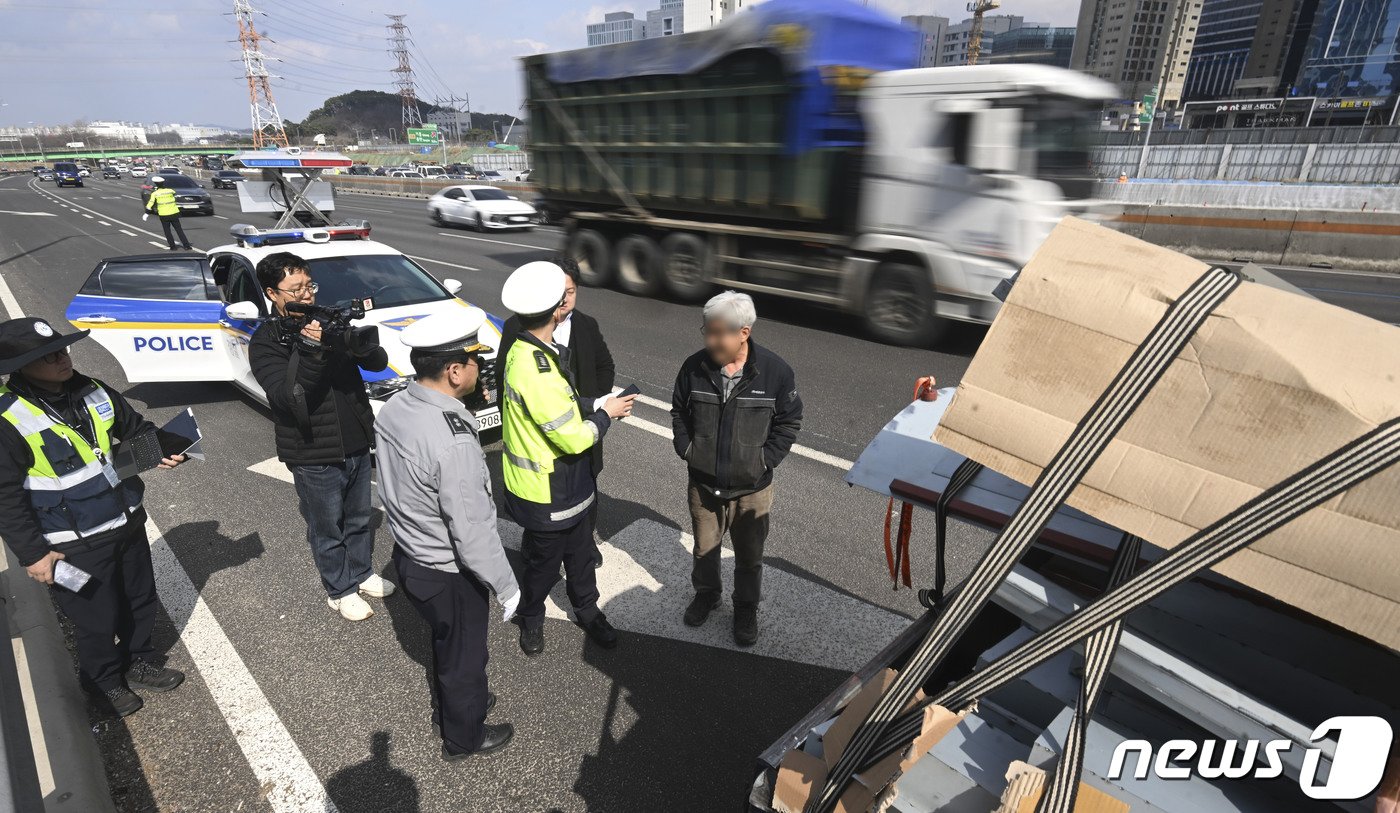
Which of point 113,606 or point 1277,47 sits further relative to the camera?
point 1277,47

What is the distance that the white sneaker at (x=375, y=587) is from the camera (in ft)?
13.0

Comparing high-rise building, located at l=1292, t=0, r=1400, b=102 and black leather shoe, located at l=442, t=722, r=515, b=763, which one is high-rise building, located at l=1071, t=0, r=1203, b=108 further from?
black leather shoe, located at l=442, t=722, r=515, b=763

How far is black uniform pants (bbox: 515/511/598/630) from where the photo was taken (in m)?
3.34

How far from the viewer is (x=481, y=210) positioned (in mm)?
20859

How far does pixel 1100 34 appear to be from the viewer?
112 metres

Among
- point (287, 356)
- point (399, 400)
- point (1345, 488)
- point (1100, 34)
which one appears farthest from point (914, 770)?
point (1100, 34)

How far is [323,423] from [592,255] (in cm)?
951

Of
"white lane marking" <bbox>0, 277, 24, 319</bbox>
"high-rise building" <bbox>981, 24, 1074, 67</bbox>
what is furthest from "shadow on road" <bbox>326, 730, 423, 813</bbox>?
"high-rise building" <bbox>981, 24, 1074, 67</bbox>

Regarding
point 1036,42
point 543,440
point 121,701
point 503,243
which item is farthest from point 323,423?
point 1036,42

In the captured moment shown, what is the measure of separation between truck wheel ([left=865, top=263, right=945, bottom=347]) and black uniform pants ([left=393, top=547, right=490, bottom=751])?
6.97 m

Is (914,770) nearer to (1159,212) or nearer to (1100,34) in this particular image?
(1159,212)

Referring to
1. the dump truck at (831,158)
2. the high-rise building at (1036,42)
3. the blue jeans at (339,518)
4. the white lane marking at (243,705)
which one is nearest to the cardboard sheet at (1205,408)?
the white lane marking at (243,705)

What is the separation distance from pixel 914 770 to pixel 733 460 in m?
1.78

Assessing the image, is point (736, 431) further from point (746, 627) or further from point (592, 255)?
point (592, 255)
